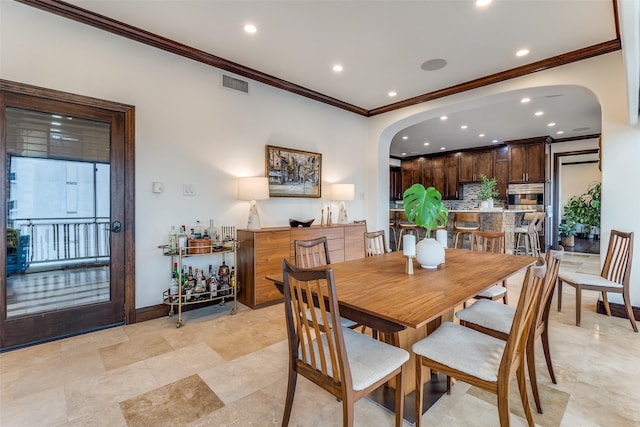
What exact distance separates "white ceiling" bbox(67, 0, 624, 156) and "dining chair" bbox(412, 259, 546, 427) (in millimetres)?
2464

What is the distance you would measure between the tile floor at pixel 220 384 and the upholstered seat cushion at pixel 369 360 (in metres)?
0.47

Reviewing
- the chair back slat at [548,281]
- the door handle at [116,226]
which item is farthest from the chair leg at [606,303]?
the door handle at [116,226]

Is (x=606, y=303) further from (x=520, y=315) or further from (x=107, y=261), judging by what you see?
(x=107, y=261)

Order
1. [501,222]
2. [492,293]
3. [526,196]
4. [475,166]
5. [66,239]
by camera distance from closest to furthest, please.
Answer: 1. [492,293]
2. [66,239]
3. [501,222]
4. [526,196]
5. [475,166]

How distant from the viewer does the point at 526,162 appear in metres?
7.59

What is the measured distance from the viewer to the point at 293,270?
52.5 inches

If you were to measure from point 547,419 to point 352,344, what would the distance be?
1181 millimetres

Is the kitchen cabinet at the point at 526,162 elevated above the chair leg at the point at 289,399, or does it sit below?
above

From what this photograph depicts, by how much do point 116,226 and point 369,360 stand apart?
A: 9.04ft

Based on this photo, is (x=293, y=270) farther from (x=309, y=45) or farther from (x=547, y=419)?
(x=309, y=45)

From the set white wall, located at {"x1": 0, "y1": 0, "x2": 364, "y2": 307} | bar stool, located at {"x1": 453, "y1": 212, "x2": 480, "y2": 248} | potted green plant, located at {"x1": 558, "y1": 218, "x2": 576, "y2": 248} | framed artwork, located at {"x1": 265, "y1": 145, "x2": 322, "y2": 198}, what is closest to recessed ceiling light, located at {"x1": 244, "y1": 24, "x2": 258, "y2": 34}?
white wall, located at {"x1": 0, "y1": 0, "x2": 364, "y2": 307}

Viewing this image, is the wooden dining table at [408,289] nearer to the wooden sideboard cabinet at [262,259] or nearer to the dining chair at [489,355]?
the dining chair at [489,355]

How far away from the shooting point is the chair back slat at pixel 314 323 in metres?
1.24

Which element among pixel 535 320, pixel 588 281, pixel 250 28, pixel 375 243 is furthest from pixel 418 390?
pixel 250 28
